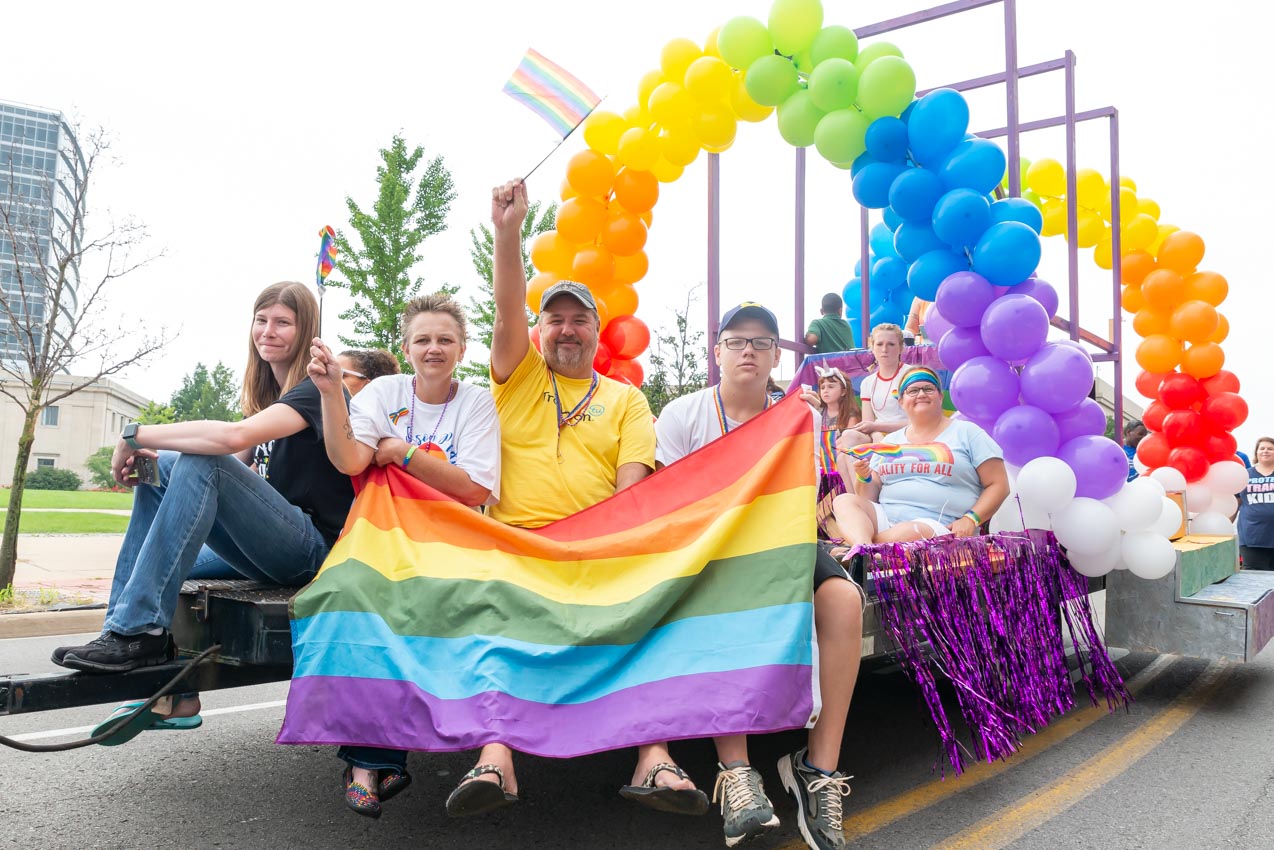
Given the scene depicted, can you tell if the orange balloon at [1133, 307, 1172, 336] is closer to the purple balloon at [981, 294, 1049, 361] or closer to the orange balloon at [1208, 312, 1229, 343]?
the orange balloon at [1208, 312, 1229, 343]

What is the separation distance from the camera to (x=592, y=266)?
751 centimetres

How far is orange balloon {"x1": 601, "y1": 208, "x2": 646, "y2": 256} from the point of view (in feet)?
24.6

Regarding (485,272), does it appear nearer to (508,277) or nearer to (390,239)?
(390,239)

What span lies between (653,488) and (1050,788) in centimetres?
217

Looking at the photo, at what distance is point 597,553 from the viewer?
319 centimetres

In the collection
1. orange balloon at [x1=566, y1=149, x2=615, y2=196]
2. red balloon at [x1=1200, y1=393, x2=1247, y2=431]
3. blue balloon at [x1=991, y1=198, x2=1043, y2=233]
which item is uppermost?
orange balloon at [x1=566, y1=149, x2=615, y2=196]

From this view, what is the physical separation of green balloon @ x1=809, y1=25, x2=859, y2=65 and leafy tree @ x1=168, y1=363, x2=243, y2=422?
2572 inches

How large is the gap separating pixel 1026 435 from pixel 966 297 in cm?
94

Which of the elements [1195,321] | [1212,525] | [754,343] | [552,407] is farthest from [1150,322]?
[552,407]

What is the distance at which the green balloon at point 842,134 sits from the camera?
605cm

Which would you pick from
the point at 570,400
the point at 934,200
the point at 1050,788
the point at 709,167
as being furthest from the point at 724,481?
Result: the point at 709,167

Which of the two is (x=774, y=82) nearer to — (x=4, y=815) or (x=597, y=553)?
(x=597, y=553)

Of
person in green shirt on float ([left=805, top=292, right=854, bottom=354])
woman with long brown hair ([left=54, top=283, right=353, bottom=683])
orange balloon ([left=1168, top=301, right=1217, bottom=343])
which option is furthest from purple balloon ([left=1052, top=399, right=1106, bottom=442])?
orange balloon ([left=1168, top=301, right=1217, bottom=343])

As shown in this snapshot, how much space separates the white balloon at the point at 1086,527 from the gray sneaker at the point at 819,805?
2808 millimetres
